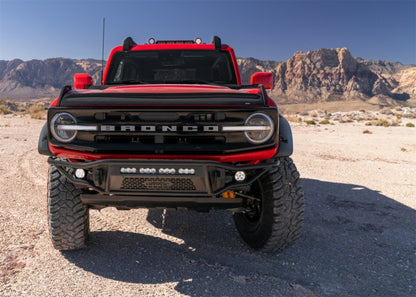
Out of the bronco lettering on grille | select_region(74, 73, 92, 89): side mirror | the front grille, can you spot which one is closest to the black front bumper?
the front grille

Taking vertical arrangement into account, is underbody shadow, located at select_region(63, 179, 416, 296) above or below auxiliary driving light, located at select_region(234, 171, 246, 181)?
below

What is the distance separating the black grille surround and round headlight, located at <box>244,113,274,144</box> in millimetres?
30

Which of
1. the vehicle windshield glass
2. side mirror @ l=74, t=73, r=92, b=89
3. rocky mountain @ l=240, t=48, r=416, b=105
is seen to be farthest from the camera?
rocky mountain @ l=240, t=48, r=416, b=105

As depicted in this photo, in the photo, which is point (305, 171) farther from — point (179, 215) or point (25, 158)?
point (25, 158)

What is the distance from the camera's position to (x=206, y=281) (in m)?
2.62

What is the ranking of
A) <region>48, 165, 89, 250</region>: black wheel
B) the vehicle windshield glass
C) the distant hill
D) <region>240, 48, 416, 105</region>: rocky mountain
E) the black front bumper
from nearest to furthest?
1. the black front bumper
2. <region>48, 165, 89, 250</region>: black wheel
3. the vehicle windshield glass
4. the distant hill
5. <region>240, 48, 416, 105</region>: rocky mountain

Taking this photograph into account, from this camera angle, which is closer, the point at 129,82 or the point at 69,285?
the point at 69,285

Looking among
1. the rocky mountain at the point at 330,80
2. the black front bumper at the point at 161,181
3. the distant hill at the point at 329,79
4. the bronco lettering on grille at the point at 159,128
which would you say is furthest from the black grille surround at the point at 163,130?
the rocky mountain at the point at 330,80

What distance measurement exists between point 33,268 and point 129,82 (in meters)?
2.11

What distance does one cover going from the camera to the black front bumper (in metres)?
2.42

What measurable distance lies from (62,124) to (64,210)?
0.75 metres

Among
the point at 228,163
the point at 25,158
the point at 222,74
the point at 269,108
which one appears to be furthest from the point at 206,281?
the point at 25,158

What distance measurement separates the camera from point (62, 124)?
101 inches

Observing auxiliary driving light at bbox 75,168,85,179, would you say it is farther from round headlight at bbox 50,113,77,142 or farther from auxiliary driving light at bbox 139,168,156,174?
auxiliary driving light at bbox 139,168,156,174
